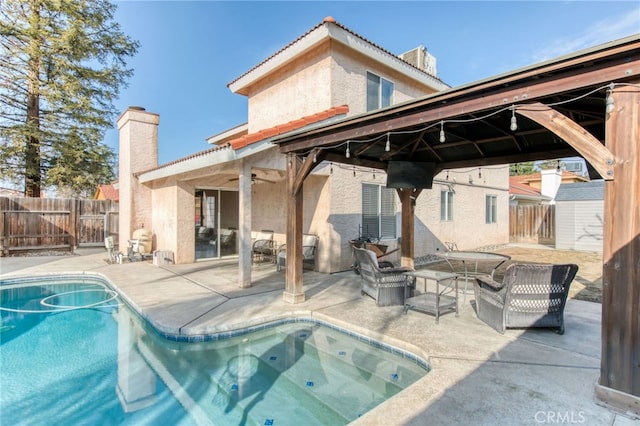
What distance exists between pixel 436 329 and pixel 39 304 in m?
8.87

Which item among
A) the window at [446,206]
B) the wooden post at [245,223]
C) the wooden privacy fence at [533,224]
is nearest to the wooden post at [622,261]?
the wooden post at [245,223]

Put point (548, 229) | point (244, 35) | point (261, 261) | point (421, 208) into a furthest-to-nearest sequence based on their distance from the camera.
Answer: point (548, 229)
point (244, 35)
point (421, 208)
point (261, 261)

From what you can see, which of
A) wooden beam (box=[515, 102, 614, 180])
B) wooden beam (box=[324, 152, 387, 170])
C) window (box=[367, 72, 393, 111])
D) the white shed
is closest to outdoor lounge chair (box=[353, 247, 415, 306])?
wooden beam (box=[324, 152, 387, 170])

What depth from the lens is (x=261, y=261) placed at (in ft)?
39.8

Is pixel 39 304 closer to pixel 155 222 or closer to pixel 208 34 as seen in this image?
pixel 155 222

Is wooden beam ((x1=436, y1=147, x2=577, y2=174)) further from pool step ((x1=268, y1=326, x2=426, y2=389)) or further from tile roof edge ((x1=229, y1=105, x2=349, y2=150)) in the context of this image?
pool step ((x1=268, y1=326, x2=426, y2=389))

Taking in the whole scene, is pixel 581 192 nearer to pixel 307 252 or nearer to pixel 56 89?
pixel 307 252

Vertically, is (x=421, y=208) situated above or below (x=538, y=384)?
above

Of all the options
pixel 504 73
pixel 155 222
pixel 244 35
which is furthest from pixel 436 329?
pixel 244 35

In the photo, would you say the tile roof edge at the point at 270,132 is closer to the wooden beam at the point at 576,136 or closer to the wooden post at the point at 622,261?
the wooden beam at the point at 576,136

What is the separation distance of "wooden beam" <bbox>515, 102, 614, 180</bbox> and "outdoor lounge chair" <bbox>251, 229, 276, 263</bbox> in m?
9.28

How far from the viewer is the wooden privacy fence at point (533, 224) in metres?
20.5

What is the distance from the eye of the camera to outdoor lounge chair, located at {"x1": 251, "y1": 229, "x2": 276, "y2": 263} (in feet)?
38.4

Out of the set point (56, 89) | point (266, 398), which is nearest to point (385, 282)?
point (266, 398)
